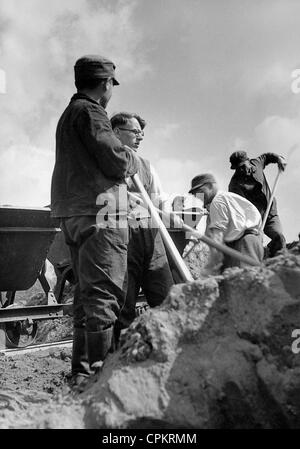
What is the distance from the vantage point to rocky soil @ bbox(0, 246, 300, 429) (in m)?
1.95

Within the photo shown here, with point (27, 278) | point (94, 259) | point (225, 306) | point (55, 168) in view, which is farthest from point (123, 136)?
point (27, 278)

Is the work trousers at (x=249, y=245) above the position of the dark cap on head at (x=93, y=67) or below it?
below

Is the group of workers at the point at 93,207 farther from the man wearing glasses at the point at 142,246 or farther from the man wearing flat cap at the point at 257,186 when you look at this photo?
the man wearing flat cap at the point at 257,186

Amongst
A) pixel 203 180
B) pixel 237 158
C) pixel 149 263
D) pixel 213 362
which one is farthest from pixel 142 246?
pixel 237 158

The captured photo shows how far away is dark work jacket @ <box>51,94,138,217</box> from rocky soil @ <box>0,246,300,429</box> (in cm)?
93

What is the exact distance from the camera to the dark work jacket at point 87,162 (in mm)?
2953

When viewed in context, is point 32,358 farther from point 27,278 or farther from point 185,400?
Answer: point 185,400

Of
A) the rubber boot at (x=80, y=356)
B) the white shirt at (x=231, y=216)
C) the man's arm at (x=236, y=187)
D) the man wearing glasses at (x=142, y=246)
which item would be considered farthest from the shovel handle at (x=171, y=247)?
the man's arm at (x=236, y=187)

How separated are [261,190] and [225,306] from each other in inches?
178

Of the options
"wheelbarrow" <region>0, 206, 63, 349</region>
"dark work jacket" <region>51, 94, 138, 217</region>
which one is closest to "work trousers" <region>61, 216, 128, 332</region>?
"dark work jacket" <region>51, 94, 138, 217</region>

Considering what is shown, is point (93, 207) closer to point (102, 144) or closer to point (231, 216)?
point (102, 144)

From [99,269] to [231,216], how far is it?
198 cm

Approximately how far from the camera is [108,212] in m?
2.99

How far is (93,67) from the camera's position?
10.5 feet
